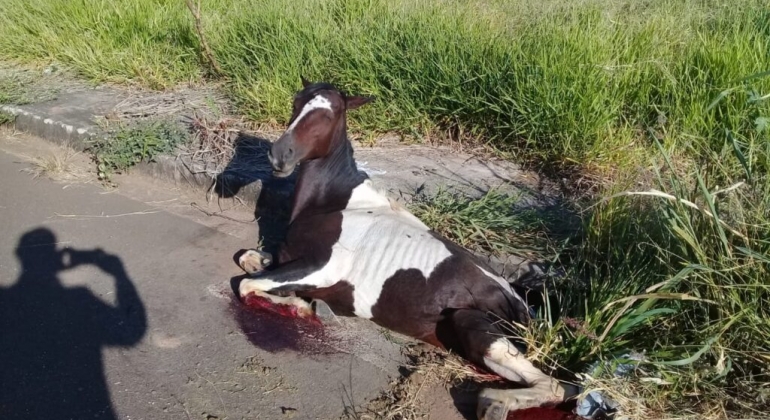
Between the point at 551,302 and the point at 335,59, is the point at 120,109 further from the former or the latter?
the point at 551,302

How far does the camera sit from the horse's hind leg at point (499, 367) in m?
3.10

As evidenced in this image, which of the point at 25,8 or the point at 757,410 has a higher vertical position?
the point at 25,8

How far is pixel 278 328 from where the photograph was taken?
3.85 m

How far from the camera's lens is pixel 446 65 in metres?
5.70

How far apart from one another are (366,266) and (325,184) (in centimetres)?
60

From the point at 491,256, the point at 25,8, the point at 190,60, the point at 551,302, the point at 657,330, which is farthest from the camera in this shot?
the point at 25,8

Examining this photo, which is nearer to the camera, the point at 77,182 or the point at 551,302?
the point at 551,302

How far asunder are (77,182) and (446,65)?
9.40 feet

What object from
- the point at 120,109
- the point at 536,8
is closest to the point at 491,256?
the point at 120,109

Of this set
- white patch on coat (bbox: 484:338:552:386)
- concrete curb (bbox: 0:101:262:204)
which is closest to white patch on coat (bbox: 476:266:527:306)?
white patch on coat (bbox: 484:338:552:386)

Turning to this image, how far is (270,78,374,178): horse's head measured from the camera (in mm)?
3906

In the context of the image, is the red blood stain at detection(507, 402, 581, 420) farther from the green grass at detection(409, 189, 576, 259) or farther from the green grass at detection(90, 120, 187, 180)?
the green grass at detection(90, 120, 187, 180)

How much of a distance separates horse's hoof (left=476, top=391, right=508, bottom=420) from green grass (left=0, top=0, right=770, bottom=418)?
0.42 metres

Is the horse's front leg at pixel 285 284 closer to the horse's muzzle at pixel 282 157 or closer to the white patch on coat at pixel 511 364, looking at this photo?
the horse's muzzle at pixel 282 157
